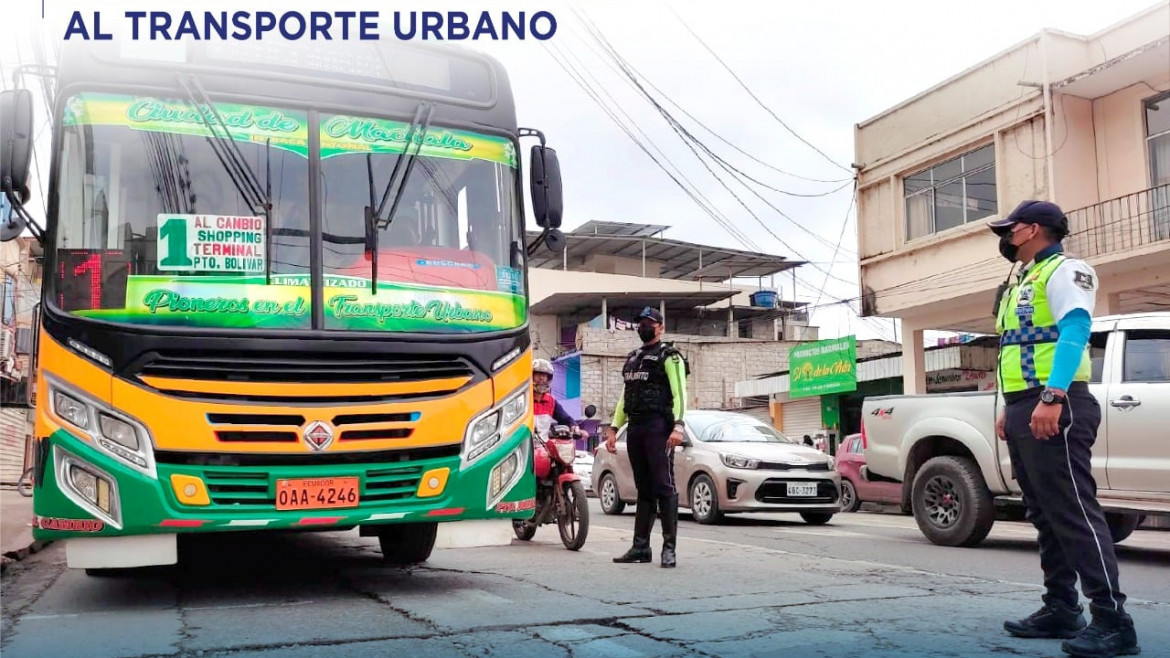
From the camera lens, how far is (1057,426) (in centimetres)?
425

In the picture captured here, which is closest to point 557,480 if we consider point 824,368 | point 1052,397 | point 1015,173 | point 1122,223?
point 1052,397

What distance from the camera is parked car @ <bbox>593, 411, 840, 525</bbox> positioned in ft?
40.9

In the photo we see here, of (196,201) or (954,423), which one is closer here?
(196,201)

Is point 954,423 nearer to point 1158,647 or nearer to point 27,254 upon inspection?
point 1158,647

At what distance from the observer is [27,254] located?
30.8m

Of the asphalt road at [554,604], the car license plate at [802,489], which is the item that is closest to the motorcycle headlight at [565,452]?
the asphalt road at [554,604]

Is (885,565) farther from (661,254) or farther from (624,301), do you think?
(661,254)

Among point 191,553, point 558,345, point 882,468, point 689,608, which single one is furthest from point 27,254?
point 689,608

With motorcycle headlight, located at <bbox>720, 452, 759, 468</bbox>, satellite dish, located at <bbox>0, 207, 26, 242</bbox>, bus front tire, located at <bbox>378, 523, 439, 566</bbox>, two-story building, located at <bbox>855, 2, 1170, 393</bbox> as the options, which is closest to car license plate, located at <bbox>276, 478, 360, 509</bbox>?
bus front tire, located at <bbox>378, 523, 439, 566</bbox>

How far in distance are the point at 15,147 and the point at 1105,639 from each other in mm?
5497

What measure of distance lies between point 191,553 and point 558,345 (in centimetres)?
3558

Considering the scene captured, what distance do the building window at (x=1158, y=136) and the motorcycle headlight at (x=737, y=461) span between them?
8.88m

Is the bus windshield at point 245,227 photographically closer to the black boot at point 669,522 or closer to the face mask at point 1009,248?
the black boot at point 669,522

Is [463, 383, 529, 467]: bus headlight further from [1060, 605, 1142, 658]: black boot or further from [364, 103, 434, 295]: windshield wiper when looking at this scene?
[1060, 605, 1142, 658]: black boot
